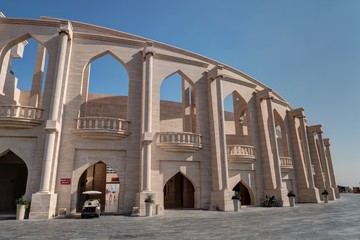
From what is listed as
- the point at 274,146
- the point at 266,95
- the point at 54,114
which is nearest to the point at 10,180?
the point at 54,114

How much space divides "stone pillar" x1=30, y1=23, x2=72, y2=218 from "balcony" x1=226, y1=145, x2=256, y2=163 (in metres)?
13.3

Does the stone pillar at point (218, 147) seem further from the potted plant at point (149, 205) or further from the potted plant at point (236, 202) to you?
the potted plant at point (149, 205)

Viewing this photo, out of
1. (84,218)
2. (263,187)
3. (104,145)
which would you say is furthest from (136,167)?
(263,187)

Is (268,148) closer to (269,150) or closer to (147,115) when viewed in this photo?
(269,150)

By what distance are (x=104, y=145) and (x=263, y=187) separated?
1445 centimetres

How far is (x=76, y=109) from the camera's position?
16.4 meters

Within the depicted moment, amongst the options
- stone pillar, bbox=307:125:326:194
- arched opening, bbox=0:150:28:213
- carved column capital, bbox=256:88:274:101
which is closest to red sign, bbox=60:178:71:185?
arched opening, bbox=0:150:28:213

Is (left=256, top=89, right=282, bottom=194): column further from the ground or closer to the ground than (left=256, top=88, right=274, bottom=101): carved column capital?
closer to the ground

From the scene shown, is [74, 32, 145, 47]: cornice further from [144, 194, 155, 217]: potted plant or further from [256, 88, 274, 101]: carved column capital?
[256, 88, 274, 101]: carved column capital

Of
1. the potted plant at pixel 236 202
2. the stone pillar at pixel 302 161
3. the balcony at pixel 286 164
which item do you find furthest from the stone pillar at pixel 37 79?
the stone pillar at pixel 302 161

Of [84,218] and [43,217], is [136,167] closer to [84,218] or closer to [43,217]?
[84,218]

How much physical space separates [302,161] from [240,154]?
1015 centimetres

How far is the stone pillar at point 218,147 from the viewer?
57.4 ft

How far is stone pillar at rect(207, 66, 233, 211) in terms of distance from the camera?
17.5m
